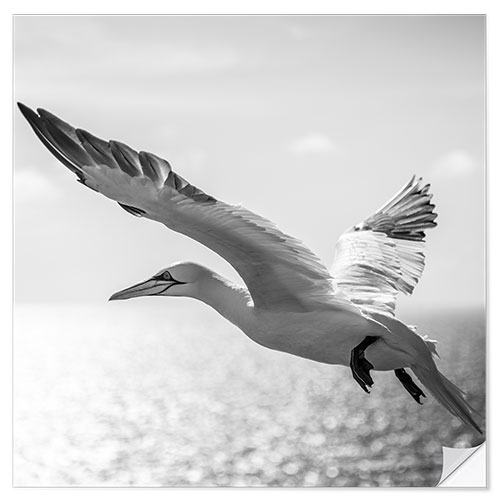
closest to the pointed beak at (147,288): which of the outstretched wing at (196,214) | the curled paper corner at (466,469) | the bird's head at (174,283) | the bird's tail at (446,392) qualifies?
the bird's head at (174,283)

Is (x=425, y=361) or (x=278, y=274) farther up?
(x=278, y=274)

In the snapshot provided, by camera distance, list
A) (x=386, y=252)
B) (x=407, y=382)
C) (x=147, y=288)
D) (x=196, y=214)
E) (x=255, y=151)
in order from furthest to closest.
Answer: (x=255, y=151)
(x=386, y=252)
(x=407, y=382)
(x=147, y=288)
(x=196, y=214)

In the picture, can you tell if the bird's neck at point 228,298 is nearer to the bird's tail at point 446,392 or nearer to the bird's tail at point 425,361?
the bird's tail at point 425,361

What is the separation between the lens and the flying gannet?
85.3 inches

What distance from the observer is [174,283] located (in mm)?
2768

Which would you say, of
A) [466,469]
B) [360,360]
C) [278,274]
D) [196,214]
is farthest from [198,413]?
[196,214]

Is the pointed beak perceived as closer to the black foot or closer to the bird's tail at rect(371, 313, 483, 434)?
the bird's tail at rect(371, 313, 483, 434)

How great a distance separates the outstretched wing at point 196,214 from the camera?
2143 millimetres

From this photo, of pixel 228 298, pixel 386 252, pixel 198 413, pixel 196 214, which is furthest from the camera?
pixel 198 413

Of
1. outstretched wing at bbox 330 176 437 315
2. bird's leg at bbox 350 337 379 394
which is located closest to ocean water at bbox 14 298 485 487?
outstretched wing at bbox 330 176 437 315

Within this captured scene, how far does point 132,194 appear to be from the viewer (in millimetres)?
2172

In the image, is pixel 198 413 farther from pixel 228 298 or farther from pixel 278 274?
pixel 278 274

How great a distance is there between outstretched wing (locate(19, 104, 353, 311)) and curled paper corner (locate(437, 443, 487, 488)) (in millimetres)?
1240

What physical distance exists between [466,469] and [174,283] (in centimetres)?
143
